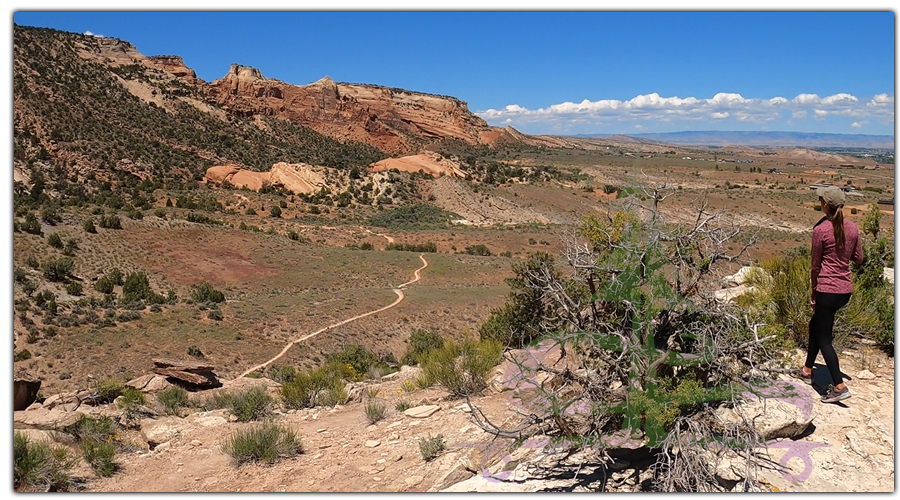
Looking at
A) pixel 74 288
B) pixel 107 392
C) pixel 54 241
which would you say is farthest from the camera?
pixel 54 241

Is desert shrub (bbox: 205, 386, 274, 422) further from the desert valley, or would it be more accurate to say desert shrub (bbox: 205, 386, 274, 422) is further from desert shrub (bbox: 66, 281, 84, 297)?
desert shrub (bbox: 66, 281, 84, 297)

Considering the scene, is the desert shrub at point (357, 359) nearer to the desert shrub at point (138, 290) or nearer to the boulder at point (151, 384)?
the boulder at point (151, 384)

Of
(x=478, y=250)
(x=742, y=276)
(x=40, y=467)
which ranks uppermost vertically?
(x=742, y=276)

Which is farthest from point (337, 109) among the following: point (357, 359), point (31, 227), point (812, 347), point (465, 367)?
point (812, 347)

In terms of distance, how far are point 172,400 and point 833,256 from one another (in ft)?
31.2

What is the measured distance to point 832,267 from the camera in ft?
16.6

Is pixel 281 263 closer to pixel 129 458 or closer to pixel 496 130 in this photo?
pixel 129 458

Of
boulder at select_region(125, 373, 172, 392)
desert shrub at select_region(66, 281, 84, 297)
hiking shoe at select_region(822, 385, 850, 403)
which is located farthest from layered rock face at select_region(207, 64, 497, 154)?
hiking shoe at select_region(822, 385, 850, 403)

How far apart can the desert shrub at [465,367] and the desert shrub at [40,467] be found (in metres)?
4.34

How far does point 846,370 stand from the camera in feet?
19.5

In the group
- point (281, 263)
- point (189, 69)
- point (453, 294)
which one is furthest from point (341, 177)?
point (189, 69)

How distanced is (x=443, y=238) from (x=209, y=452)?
34253 mm

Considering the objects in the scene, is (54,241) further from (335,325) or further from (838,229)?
(838,229)

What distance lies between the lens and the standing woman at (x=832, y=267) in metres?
4.96
